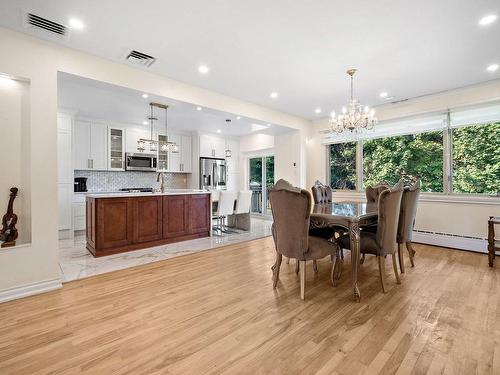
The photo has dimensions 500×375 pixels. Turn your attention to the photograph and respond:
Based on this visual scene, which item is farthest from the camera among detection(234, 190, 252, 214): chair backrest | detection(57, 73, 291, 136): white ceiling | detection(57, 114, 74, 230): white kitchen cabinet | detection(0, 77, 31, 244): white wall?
detection(234, 190, 252, 214): chair backrest

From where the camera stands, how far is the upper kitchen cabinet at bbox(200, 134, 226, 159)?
7426 mm

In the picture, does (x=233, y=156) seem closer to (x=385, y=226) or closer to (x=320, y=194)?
(x=320, y=194)

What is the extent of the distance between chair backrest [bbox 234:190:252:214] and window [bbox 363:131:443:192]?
104 inches

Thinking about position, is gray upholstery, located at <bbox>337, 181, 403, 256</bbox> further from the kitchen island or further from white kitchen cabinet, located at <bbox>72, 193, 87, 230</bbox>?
white kitchen cabinet, located at <bbox>72, 193, 87, 230</bbox>

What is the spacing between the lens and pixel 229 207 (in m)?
5.30

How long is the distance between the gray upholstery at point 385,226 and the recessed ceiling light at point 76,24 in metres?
3.47

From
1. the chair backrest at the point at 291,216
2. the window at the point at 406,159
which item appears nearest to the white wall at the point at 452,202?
the window at the point at 406,159

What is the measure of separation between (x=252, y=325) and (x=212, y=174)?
5861 millimetres

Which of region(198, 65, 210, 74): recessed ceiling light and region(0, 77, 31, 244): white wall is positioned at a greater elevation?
region(198, 65, 210, 74): recessed ceiling light

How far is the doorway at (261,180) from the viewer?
26.0ft

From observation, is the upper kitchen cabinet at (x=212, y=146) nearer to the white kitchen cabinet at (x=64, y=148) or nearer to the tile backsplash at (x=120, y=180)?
the tile backsplash at (x=120, y=180)

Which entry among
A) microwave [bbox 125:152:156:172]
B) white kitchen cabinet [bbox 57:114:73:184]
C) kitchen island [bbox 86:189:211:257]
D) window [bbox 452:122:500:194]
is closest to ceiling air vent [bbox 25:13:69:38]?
kitchen island [bbox 86:189:211:257]

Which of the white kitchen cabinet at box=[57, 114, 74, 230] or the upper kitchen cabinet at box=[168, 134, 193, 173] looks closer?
the white kitchen cabinet at box=[57, 114, 74, 230]

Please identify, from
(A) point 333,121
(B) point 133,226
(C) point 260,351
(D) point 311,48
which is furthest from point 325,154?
(C) point 260,351
